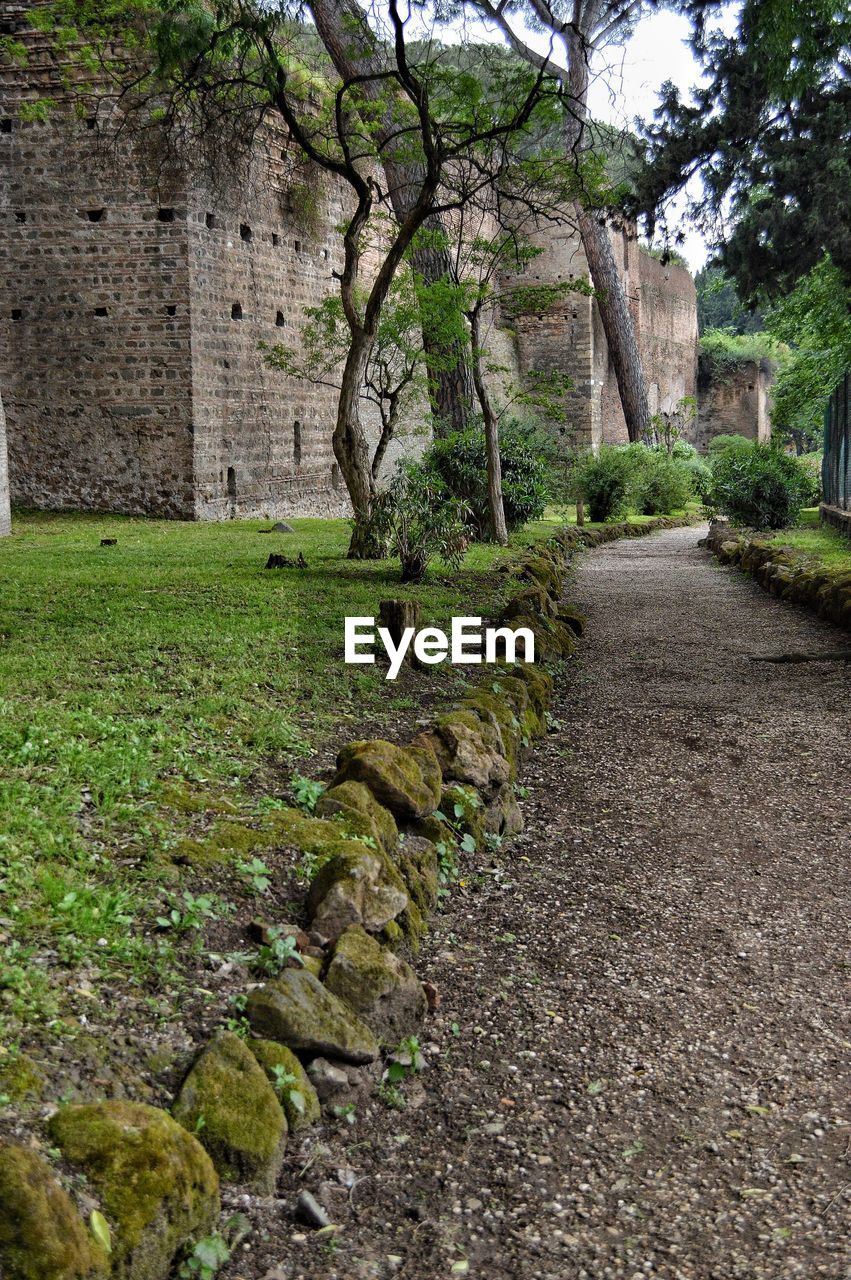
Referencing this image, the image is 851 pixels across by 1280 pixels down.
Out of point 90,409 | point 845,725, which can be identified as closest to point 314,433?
point 90,409

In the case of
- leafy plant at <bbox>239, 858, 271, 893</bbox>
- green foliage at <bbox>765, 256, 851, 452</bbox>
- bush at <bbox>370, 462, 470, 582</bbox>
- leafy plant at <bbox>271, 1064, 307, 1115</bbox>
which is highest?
green foliage at <bbox>765, 256, 851, 452</bbox>

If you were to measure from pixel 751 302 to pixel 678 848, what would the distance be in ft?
18.7

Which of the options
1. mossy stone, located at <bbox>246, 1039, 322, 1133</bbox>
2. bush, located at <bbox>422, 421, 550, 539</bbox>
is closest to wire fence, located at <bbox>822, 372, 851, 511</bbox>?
bush, located at <bbox>422, 421, 550, 539</bbox>

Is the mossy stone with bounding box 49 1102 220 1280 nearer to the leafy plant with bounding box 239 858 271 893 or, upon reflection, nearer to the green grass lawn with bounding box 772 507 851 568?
the leafy plant with bounding box 239 858 271 893

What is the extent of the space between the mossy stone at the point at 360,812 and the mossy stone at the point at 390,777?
68mm

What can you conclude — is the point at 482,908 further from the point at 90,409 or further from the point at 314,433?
the point at 314,433

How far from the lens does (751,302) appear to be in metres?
9.20

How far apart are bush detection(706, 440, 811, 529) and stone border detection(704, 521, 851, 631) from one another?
1.27m

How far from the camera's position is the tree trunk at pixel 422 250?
1404 cm

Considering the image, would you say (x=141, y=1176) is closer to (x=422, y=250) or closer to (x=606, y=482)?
(x=422, y=250)

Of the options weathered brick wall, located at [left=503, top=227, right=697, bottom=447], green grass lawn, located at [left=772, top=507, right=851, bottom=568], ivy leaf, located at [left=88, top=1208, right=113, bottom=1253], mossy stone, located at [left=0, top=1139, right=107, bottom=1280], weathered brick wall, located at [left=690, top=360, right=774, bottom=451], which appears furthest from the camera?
weathered brick wall, located at [left=690, top=360, right=774, bottom=451]

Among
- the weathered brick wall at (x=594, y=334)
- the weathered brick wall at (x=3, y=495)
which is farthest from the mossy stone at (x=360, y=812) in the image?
the weathered brick wall at (x=594, y=334)

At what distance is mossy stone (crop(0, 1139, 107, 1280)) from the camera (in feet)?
→ 6.52

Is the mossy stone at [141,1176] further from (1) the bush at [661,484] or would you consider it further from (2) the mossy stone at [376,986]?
(1) the bush at [661,484]
